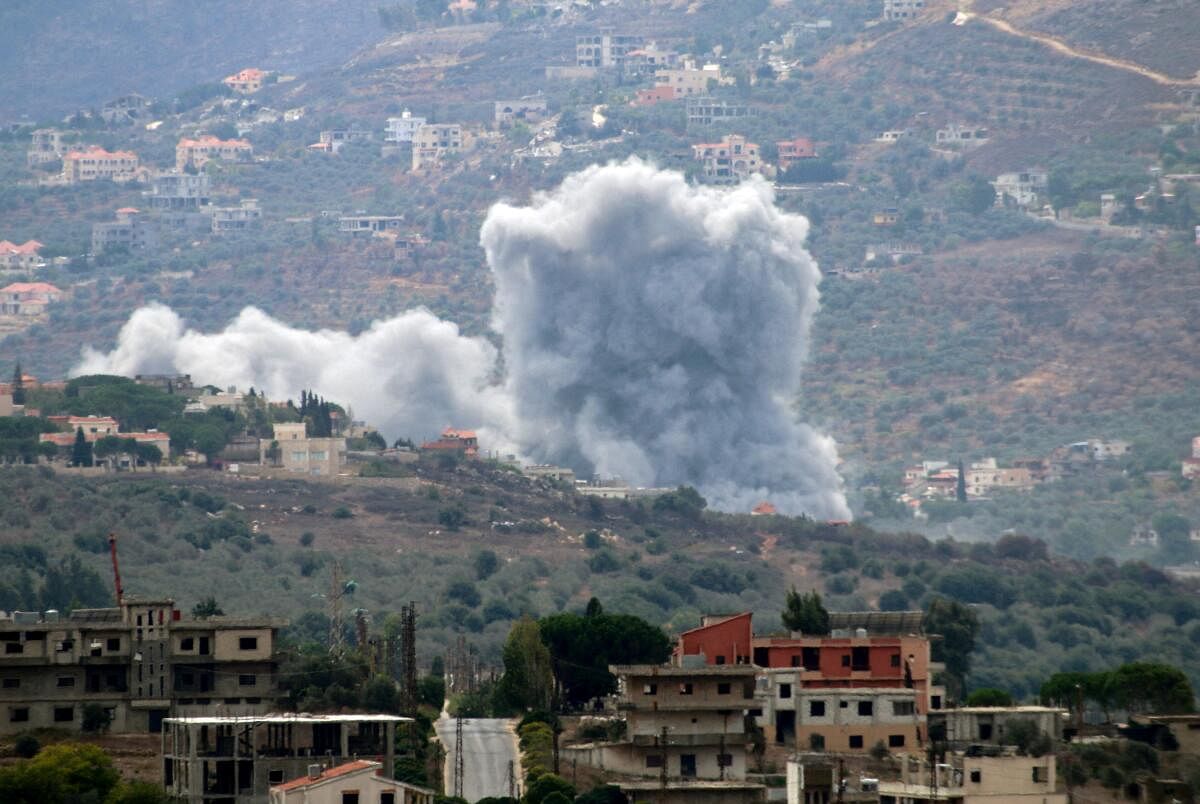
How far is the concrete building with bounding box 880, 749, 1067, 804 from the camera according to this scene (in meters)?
59.1

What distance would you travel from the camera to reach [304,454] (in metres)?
149

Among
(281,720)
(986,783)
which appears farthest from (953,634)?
(281,720)

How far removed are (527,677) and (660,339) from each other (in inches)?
3112

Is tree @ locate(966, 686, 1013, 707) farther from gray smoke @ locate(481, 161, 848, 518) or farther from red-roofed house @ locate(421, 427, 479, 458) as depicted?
red-roofed house @ locate(421, 427, 479, 458)

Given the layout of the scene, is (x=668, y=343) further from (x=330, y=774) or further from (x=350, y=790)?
(x=350, y=790)

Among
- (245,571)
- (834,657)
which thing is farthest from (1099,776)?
(245,571)

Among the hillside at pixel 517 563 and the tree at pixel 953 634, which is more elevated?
the hillside at pixel 517 563

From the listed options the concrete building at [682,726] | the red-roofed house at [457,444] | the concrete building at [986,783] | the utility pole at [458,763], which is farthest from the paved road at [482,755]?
the red-roofed house at [457,444]

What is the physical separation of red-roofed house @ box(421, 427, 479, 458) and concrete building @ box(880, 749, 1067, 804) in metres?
94.4

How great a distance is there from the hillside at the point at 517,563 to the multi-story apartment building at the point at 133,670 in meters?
31.4

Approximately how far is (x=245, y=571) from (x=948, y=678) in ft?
142

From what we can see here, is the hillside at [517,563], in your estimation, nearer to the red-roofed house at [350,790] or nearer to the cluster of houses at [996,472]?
the cluster of houses at [996,472]

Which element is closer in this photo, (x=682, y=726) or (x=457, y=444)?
(x=682, y=726)

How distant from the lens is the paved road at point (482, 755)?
65.2 meters
